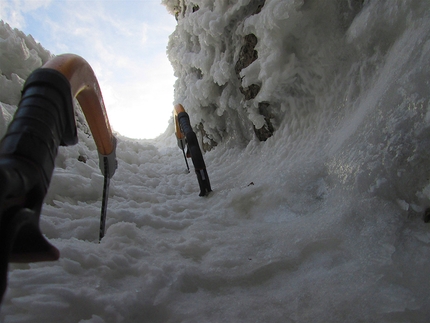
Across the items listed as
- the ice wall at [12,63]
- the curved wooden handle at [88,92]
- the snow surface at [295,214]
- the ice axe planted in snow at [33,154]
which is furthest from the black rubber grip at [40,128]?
the ice wall at [12,63]

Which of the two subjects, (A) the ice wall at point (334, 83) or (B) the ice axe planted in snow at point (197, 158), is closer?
(A) the ice wall at point (334, 83)

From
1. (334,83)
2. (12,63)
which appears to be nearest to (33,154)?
(334,83)

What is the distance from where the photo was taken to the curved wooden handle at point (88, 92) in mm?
1344

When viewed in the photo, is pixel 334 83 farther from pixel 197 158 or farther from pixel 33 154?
pixel 33 154

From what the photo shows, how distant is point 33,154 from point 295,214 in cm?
191

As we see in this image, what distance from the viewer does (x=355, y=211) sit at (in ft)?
5.79

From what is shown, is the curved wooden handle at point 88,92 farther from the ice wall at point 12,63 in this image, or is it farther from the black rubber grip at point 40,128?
the ice wall at point 12,63

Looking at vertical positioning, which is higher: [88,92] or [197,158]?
[197,158]

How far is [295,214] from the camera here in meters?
2.21

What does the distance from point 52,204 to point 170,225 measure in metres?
1.17

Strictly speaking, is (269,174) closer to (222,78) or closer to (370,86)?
(370,86)

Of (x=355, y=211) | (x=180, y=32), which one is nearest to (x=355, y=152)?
(x=355, y=211)

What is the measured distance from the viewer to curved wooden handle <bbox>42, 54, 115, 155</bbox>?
1.34 meters

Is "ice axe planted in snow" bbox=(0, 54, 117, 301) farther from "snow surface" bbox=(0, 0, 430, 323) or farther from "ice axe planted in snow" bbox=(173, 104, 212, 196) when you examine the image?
"ice axe planted in snow" bbox=(173, 104, 212, 196)
